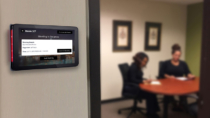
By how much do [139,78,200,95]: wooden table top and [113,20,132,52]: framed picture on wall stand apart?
3.75ft

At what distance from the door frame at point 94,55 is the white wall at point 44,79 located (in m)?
0.02

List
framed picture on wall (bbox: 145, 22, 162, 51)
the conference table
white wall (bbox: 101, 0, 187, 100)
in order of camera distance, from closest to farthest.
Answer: the conference table
white wall (bbox: 101, 0, 187, 100)
framed picture on wall (bbox: 145, 22, 162, 51)

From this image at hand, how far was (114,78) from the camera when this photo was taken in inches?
134

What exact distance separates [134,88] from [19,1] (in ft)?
7.45

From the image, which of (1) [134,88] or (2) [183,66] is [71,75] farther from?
(2) [183,66]

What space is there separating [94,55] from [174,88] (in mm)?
1986

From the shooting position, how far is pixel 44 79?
1.50ft

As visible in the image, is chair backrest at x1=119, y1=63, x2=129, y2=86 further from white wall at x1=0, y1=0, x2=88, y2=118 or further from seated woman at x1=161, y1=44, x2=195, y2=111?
white wall at x1=0, y1=0, x2=88, y2=118

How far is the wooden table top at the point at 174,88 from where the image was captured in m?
2.11

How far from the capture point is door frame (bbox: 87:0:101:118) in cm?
50

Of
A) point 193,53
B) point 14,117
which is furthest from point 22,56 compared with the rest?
point 193,53

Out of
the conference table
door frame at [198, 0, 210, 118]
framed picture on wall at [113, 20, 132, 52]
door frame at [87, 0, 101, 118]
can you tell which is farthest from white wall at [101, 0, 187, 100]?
door frame at [87, 0, 101, 118]

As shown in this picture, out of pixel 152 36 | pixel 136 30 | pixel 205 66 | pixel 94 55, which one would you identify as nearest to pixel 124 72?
pixel 136 30

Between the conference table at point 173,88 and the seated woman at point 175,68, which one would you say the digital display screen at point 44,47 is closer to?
the conference table at point 173,88
